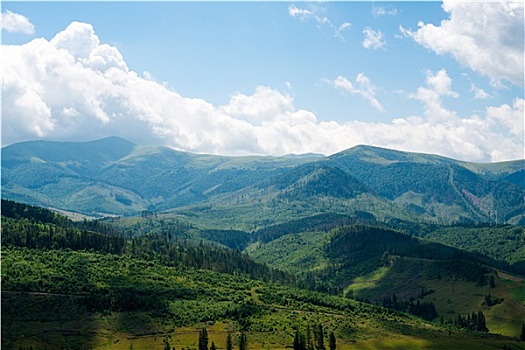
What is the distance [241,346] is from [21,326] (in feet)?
281

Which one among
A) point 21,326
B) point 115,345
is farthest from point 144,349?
point 21,326

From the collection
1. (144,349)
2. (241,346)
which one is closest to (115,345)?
(144,349)

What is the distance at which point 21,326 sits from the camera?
19912cm

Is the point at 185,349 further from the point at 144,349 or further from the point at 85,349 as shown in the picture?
the point at 85,349

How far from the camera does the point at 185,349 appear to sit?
19700cm

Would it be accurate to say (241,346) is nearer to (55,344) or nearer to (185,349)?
(185,349)

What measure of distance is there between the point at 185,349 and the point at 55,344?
4799cm

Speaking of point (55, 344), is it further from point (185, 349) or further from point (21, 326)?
point (185, 349)

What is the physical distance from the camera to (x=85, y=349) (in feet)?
624

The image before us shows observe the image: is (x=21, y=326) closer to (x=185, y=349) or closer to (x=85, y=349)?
(x=85, y=349)

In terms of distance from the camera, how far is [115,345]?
199 metres

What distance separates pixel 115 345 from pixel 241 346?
48.7m

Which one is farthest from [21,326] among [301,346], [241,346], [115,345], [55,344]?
[301,346]

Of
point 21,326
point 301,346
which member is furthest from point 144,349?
point 301,346
